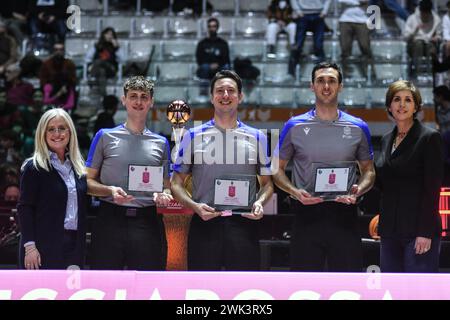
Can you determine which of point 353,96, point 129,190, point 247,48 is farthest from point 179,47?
point 129,190

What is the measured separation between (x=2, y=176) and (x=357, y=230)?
480 cm

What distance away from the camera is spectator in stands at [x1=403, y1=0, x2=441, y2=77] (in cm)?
1188

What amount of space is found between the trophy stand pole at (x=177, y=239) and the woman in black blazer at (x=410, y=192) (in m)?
1.49

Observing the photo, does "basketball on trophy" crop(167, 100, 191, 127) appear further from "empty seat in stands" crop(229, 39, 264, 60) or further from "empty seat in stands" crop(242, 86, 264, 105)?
"empty seat in stands" crop(229, 39, 264, 60)

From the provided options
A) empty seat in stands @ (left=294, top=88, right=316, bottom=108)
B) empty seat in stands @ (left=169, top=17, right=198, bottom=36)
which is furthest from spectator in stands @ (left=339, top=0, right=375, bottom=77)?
empty seat in stands @ (left=169, top=17, right=198, bottom=36)

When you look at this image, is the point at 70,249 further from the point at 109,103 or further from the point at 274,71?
the point at 274,71

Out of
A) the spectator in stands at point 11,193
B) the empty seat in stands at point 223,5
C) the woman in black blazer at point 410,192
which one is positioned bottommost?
the spectator in stands at point 11,193

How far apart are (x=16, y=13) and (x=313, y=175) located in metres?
9.74

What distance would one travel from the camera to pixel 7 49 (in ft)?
42.6

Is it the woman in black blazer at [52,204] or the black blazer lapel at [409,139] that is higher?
the black blazer lapel at [409,139]

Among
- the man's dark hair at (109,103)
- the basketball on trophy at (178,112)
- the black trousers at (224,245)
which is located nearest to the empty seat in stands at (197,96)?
the man's dark hair at (109,103)

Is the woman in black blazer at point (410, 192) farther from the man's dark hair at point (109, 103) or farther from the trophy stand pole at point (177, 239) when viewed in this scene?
the man's dark hair at point (109, 103)

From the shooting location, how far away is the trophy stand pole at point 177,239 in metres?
6.34

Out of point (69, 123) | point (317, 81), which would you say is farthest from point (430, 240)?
point (69, 123)
